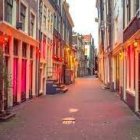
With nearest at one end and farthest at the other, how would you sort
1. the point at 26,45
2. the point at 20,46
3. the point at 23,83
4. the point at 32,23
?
the point at 20,46
the point at 23,83
the point at 26,45
the point at 32,23

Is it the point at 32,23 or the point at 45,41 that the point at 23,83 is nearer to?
the point at 32,23

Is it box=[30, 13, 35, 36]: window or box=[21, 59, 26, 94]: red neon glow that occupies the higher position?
box=[30, 13, 35, 36]: window

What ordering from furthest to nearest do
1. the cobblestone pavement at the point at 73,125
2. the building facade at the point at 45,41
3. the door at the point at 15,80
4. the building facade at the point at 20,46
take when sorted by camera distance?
1. the building facade at the point at 45,41
2. the door at the point at 15,80
3. the building facade at the point at 20,46
4. the cobblestone pavement at the point at 73,125

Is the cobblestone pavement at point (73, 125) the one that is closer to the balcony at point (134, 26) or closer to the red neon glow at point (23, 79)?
the balcony at point (134, 26)

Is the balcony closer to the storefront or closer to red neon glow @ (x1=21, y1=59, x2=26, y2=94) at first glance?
the storefront

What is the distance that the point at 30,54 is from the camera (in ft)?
84.3

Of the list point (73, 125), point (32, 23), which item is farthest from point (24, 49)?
point (73, 125)

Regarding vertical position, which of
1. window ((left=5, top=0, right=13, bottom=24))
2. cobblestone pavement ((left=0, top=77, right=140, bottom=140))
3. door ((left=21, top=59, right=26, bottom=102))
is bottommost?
cobblestone pavement ((left=0, top=77, right=140, bottom=140))

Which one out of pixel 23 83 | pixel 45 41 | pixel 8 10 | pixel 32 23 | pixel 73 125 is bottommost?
pixel 73 125

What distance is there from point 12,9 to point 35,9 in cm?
703

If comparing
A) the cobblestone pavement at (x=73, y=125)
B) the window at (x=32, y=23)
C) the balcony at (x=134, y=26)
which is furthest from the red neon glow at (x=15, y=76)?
the balcony at (x=134, y=26)

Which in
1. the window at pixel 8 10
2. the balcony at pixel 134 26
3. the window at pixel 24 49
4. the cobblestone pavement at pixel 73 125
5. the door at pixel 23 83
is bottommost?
the cobblestone pavement at pixel 73 125

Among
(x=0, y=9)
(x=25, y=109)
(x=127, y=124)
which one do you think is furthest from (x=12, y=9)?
(x=127, y=124)

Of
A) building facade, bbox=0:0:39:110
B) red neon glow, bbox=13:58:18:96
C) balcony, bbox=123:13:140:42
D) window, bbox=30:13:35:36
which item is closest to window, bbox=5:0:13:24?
building facade, bbox=0:0:39:110
